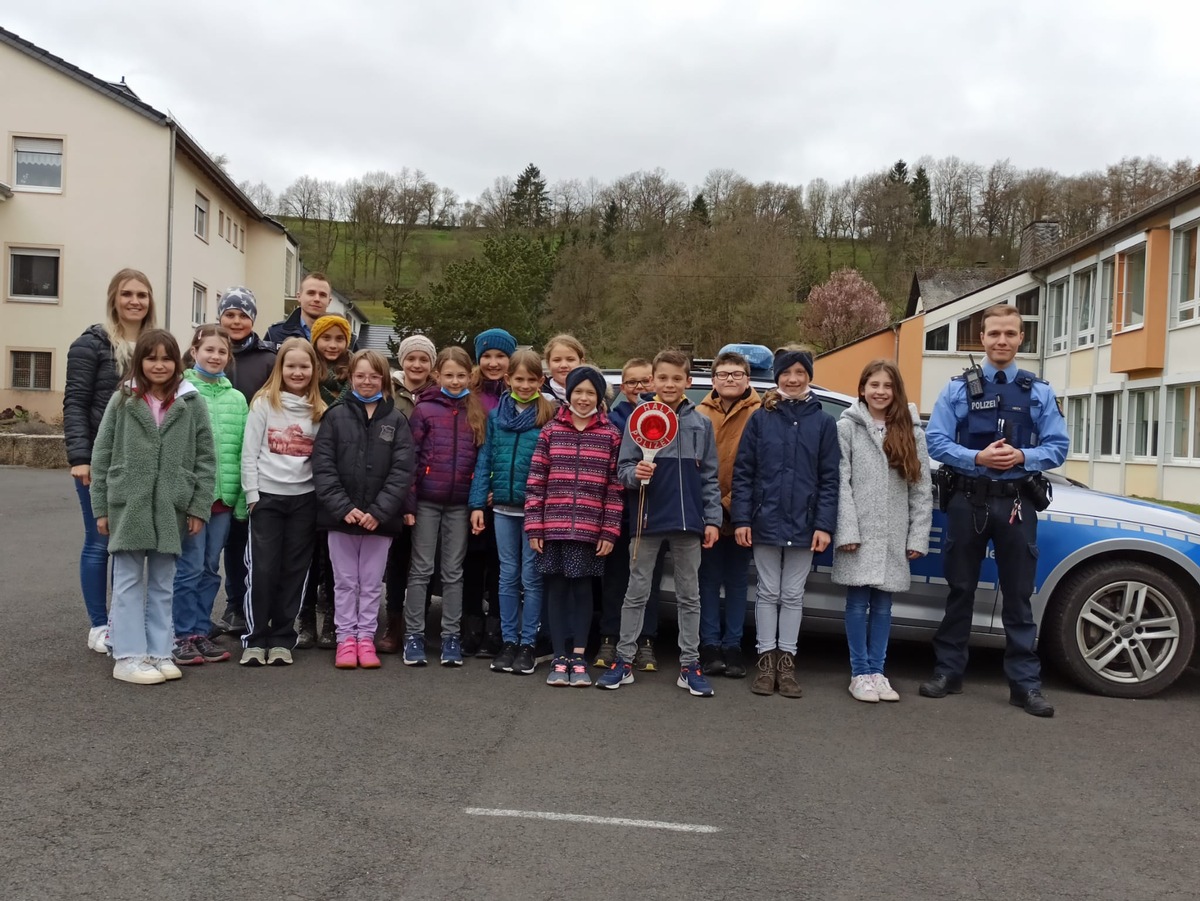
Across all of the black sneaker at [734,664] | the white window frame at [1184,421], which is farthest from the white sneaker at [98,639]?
the white window frame at [1184,421]

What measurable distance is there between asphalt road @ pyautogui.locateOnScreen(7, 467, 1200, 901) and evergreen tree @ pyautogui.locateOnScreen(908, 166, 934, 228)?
223ft

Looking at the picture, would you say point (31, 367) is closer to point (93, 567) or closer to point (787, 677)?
point (93, 567)

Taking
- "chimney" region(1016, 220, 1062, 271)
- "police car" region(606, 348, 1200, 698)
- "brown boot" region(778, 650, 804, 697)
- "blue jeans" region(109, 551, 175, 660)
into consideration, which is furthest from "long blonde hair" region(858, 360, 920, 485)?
"chimney" region(1016, 220, 1062, 271)

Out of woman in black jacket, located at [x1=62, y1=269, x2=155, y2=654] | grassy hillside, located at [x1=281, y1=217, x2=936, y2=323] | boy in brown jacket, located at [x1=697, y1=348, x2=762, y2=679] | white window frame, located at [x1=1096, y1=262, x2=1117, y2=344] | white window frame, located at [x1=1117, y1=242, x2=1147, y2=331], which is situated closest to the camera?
woman in black jacket, located at [x1=62, y1=269, x2=155, y2=654]

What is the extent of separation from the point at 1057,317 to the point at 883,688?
29921 millimetres

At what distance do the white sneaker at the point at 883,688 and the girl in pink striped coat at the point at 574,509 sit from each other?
1.63 metres

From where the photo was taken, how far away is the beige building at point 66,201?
29.2 m

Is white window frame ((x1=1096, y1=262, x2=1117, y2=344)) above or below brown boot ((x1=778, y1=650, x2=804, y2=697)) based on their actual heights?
above

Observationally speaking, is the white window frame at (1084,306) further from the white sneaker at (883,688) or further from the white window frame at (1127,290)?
the white sneaker at (883,688)

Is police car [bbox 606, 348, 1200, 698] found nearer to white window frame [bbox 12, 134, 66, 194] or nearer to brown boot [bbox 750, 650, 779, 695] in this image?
brown boot [bbox 750, 650, 779, 695]

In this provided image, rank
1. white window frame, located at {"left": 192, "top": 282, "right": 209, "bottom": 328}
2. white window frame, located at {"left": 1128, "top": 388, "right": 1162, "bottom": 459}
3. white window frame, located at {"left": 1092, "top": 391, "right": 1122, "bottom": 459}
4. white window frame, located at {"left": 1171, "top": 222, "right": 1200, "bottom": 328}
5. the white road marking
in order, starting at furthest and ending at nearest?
white window frame, located at {"left": 192, "top": 282, "right": 209, "bottom": 328} < white window frame, located at {"left": 1092, "top": 391, "right": 1122, "bottom": 459} < white window frame, located at {"left": 1128, "top": 388, "right": 1162, "bottom": 459} < white window frame, located at {"left": 1171, "top": 222, "right": 1200, "bottom": 328} < the white road marking

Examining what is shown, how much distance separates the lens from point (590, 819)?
12.5 ft

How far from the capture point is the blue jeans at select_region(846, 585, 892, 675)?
581cm

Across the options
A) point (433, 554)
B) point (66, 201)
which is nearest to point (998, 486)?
point (433, 554)
